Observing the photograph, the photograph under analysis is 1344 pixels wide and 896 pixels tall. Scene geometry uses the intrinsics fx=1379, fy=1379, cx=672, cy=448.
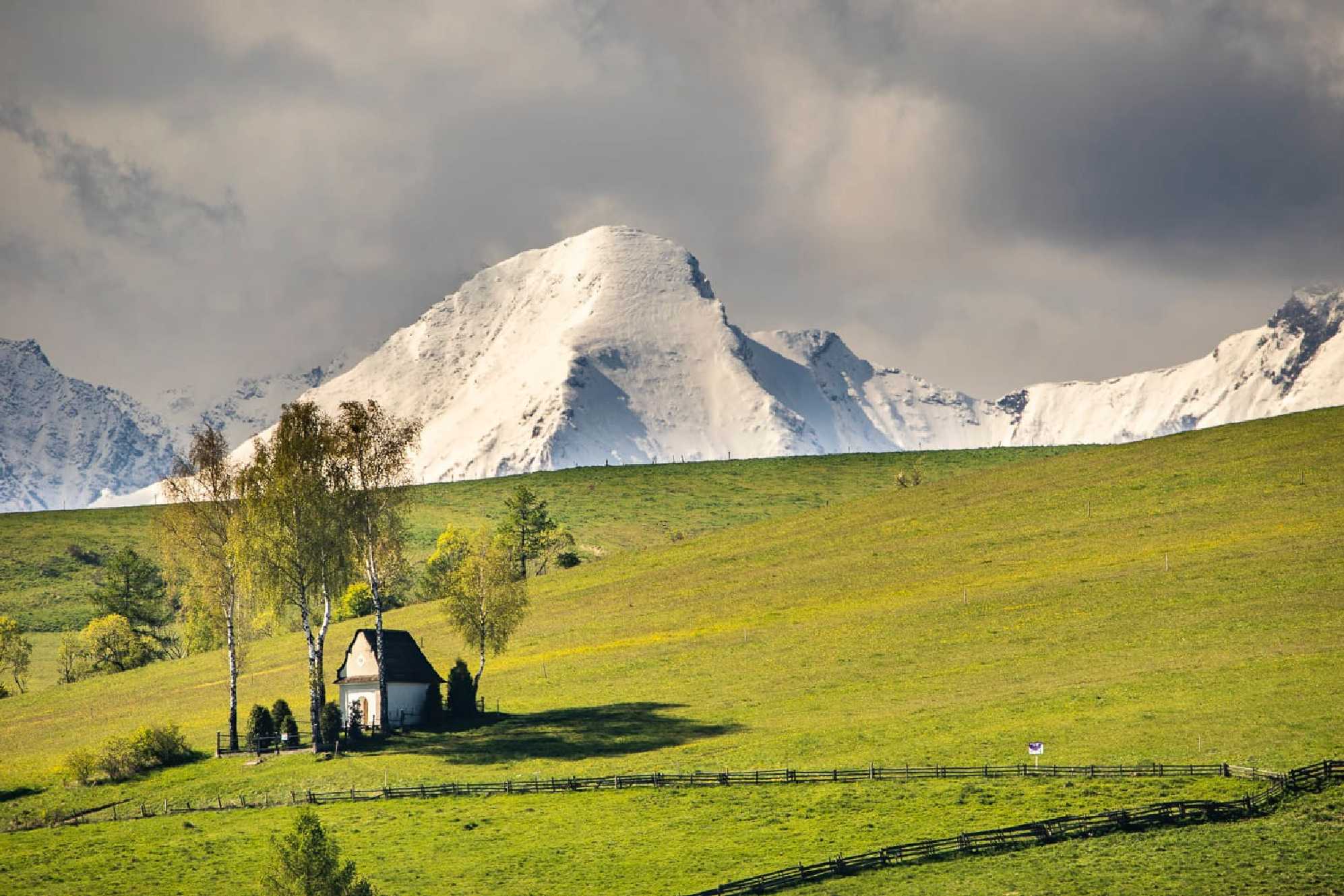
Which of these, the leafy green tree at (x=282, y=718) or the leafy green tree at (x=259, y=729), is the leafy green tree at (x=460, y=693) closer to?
the leafy green tree at (x=282, y=718)

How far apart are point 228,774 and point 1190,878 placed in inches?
2012

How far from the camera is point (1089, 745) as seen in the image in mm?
62312

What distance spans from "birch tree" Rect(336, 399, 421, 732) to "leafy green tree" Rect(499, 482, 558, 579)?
2223 inches

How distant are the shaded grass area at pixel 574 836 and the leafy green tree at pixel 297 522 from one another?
61.2ft

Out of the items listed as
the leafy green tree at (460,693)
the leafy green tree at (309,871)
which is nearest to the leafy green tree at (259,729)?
the leafy green tree at (460,693)

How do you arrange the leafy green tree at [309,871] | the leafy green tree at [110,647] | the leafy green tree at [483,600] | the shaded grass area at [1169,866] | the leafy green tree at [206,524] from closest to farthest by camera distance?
the shaded grass area at [1169,866], the leafy green tree at [309,871], the leafy green tree at [206,524], the leafy green tree at [483,600], the leafy green tree at [110,647]

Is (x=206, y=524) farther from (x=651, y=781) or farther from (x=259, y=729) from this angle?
(x=651, y=781)

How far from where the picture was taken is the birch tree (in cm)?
8375

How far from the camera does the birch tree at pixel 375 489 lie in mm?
83750

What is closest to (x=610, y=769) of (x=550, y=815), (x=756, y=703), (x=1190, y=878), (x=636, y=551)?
(x=550, y=815)

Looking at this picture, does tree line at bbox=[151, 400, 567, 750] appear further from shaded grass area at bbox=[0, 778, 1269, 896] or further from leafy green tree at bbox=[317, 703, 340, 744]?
shaded grass area at bbox=[0, 778, 1269, 896]

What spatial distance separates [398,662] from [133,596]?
69.3 metres

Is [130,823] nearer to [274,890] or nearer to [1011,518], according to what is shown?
[274,890]

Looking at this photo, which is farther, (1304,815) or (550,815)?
(550,815)
